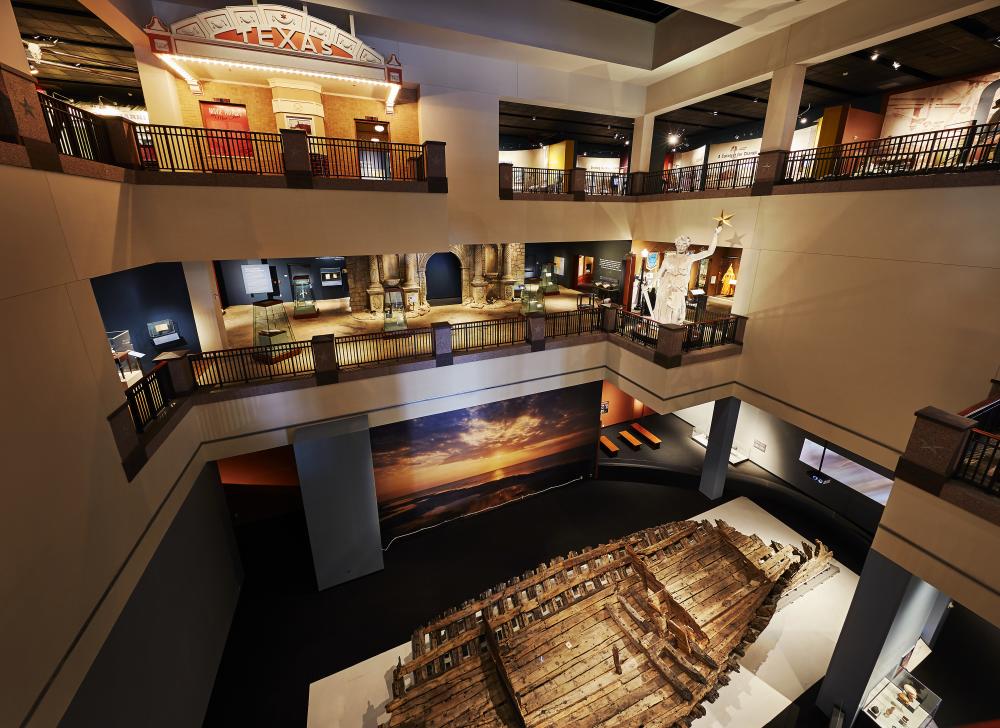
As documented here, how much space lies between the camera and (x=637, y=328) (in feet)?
36.1

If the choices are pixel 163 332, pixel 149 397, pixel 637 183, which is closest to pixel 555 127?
pixel 637 183

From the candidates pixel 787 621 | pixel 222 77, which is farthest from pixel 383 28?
pixel 787 621

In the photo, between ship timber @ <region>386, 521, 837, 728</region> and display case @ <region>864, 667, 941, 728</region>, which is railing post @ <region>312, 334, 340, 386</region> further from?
display case @ <region>864, 667, 941, 728</region>

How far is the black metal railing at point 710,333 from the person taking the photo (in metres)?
10.3

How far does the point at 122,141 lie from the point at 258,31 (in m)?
3.49

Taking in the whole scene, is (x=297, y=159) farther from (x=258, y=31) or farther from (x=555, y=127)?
(x=555, y=127)

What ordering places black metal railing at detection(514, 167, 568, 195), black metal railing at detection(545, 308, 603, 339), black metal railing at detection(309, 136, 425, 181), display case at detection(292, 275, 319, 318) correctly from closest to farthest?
black metal railing at detection(309, 136, 425, 181) < black metal railing at detection(545, 308, 603, 339) < display case at detection(292, 275, 319, 318) < black metal railing at detection(514, 167, 568, 195)

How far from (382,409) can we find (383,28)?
9157mm

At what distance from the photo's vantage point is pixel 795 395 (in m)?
9.93

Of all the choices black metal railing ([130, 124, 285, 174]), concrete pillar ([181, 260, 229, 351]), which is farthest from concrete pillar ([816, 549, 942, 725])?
concrete pillar ([181, 260, 229, 351])

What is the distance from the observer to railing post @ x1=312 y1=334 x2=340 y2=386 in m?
8.26

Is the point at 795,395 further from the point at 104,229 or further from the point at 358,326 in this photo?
the point at 104,229

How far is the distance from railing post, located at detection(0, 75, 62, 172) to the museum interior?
0.12 ft

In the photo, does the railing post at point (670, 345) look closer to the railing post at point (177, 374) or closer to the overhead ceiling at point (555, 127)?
the overhead ceiling at point (555, 127)
